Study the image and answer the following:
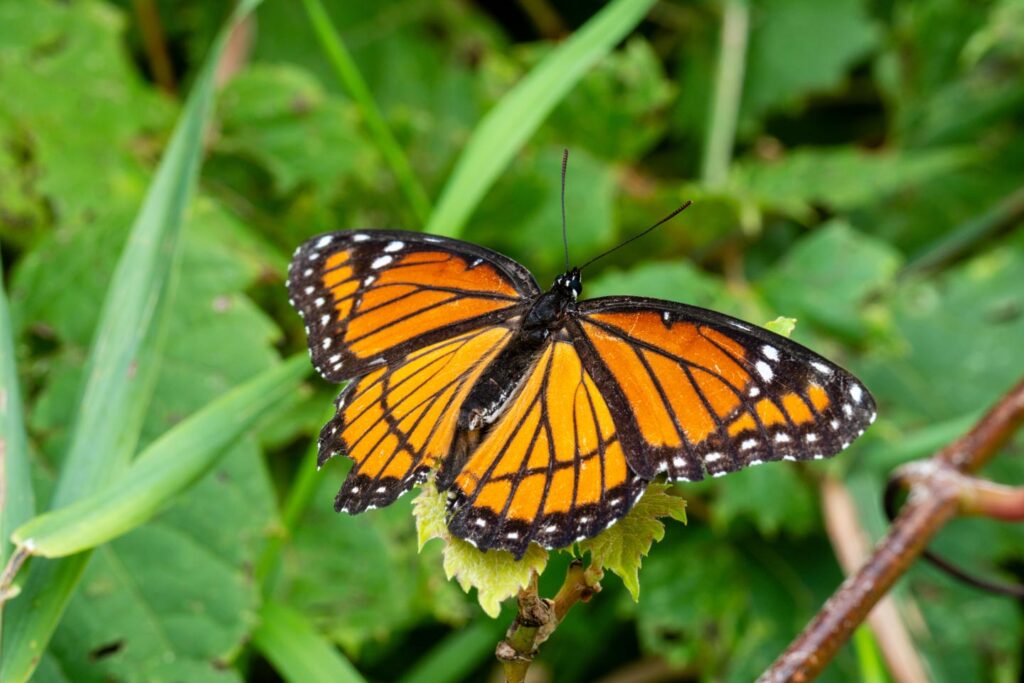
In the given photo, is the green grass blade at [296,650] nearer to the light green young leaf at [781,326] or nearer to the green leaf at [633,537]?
the green leaf at [633,537]

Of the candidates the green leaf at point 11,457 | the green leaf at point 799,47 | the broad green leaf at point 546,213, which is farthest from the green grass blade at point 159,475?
the green leaf at point 799,47

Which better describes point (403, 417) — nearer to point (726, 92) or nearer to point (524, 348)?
point (524, 348)

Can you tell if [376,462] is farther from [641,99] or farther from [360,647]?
[641,99]

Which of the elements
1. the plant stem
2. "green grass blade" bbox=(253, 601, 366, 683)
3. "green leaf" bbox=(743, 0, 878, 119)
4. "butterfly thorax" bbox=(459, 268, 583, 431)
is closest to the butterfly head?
"butterfly thorax" bbox=(459, 268, 583, 431)

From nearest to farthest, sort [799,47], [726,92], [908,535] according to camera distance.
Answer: [908,535] < [726,92] < [799,47]

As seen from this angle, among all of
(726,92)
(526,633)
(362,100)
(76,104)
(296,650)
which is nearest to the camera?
(526,633)

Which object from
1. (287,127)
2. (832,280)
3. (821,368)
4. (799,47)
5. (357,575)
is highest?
(799,47)

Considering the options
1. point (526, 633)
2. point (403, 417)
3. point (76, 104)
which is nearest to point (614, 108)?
point (76, 104)

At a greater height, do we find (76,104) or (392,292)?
(76,104)
